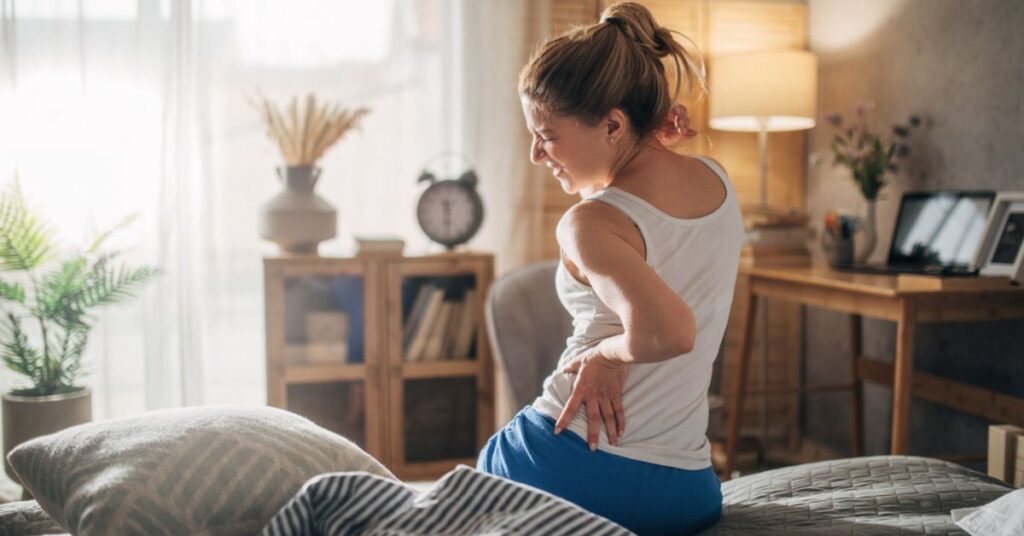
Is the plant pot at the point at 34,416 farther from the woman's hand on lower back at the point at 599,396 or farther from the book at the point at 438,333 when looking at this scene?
the woman's hand on lower back at the point at 599,396

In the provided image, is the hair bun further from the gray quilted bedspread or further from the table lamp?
the table lamp

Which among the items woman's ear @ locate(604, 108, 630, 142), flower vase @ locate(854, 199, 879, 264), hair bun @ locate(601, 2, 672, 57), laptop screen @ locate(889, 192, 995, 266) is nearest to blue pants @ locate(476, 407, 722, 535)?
woman's ear @ locate(604, 108, 630, 142)

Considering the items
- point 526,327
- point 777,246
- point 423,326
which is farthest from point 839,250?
point 423,326

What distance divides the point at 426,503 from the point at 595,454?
0.29 metres

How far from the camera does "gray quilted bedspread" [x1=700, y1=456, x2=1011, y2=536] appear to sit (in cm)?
122

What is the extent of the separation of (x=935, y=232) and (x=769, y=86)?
77 cm

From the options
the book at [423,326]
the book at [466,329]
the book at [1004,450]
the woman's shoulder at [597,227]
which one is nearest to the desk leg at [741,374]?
the book at [466,329]

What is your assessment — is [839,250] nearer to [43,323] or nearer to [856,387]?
[856,387]

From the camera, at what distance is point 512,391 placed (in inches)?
92.3

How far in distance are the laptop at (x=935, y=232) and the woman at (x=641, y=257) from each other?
1464mm

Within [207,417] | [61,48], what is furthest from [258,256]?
[207,417]

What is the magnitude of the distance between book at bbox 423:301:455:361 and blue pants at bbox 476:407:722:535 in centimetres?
179

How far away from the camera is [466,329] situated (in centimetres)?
303

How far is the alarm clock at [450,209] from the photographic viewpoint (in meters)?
2.98
